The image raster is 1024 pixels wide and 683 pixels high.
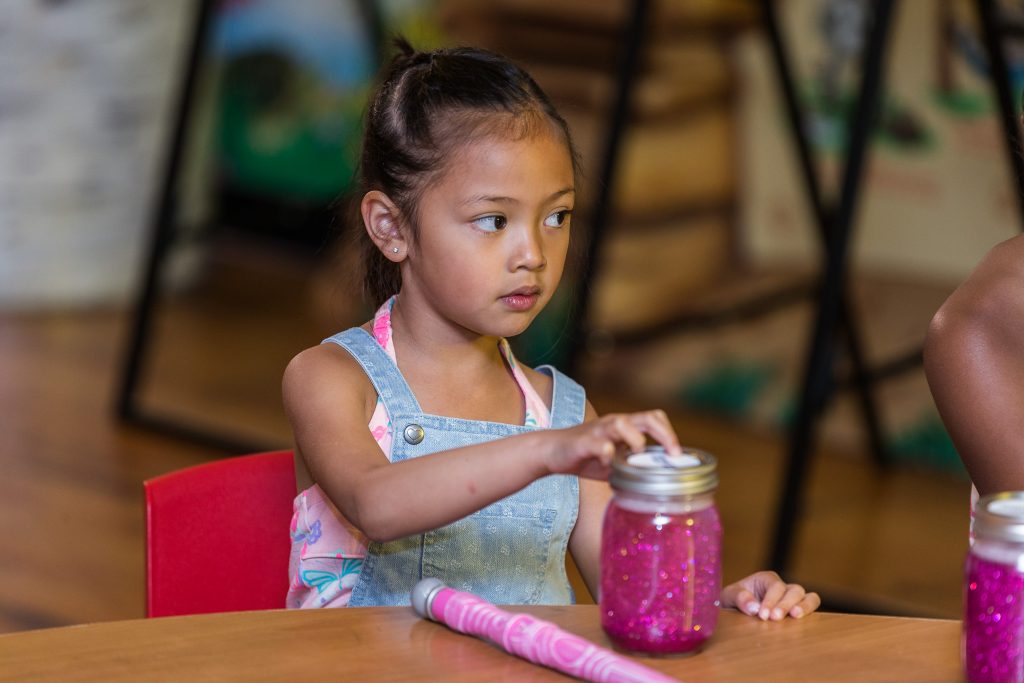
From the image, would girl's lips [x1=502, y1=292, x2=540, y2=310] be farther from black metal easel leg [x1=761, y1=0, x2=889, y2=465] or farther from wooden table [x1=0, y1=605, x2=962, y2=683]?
black metal easel leg [x1=761, y1=0, x2=889, y2=465]

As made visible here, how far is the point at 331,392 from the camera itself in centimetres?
120

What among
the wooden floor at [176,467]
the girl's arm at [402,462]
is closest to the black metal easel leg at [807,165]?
the wooden floor at [176,467]

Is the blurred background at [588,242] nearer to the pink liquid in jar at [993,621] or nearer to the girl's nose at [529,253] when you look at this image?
the girl's nose at [529,253]

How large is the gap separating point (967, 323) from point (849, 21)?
237cm

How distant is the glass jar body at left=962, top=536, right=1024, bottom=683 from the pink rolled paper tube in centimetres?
18

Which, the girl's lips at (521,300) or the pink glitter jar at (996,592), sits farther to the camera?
the girl's lips at (521,300)

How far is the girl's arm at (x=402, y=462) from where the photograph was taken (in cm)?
92

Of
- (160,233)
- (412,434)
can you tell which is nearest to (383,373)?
(412,434)

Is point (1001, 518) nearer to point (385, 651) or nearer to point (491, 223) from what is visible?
point (385, 651)

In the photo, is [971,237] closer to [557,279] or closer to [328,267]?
[328,267]

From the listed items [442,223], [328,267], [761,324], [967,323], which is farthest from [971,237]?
[442,223]

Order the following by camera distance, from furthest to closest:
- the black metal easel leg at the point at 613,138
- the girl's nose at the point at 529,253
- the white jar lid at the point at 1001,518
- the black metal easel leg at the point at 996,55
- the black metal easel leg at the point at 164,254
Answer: the black metal easel leg at the point at 164,254 → the black metal easel leg at the point at 613,138 → the black metal easel leg at the point at 996,55 → the girl's nose at the point at 529,253 → the white jar lid at the point at 1001,518

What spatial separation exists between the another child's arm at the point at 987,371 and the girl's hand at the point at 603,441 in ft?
1.50

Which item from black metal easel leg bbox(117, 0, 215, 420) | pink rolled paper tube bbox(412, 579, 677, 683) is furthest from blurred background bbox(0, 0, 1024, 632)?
pink rolled paper tube bbox(412, 579, 677, 683)
